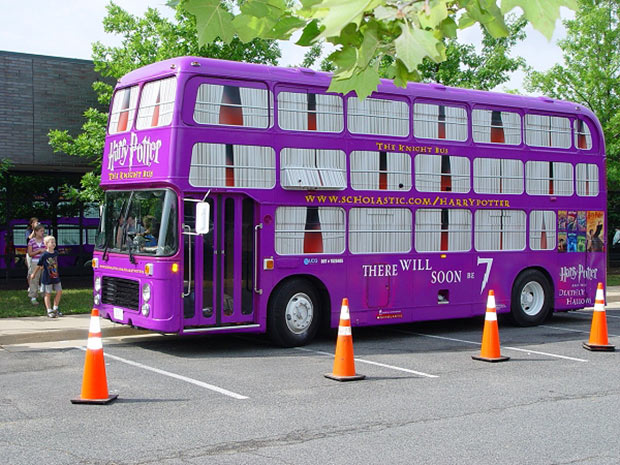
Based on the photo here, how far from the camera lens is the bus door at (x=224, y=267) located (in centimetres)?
1144

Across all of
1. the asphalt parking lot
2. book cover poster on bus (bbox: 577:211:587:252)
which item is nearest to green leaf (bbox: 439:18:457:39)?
the asphalt parking lot

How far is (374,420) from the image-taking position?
308 inches

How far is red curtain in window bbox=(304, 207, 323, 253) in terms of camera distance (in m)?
12.4

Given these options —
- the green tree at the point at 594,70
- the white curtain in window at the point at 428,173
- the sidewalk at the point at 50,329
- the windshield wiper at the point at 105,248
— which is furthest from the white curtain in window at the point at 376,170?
the green tree at the point at 594,70

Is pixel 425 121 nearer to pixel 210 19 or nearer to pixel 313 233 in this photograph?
pixel 313 233

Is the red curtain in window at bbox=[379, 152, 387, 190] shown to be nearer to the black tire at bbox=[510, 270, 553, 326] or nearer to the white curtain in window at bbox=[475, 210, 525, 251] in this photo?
the white curtain in window at bbox=[475, 210, 525, 251]

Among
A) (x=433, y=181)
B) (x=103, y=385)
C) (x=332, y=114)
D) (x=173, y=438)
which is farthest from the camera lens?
(x=433, y=181)

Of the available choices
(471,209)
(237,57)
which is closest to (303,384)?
(471,209)

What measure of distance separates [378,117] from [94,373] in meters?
6.77

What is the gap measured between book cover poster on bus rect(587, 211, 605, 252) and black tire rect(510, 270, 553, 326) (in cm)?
139

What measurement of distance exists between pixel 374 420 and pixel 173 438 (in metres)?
1.95

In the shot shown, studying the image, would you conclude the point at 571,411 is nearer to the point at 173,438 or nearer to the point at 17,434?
the point at 173,438

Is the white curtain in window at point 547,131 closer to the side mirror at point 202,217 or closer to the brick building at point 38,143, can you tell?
the side mirror at point 202,217

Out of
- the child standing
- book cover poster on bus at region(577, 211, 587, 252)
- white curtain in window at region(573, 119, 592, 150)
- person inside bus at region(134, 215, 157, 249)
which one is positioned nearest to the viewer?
person inside bus at region(134, 215, 157, 249)
